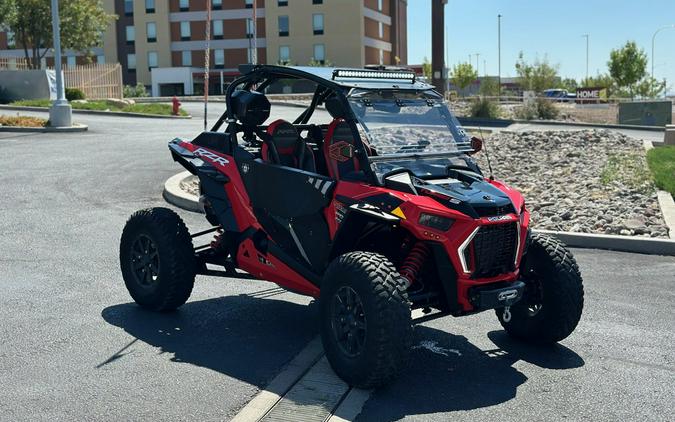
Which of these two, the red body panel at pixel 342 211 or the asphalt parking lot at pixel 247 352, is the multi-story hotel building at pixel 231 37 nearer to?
the asphalt parking lot at pixel 247 352

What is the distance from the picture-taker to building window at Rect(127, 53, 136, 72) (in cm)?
8333

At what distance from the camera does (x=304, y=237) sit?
20.7 feet

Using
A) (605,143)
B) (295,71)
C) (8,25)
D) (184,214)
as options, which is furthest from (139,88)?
(295,71)

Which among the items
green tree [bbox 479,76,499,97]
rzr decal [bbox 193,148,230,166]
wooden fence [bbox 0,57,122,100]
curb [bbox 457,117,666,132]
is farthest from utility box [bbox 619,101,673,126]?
rzr decal [bbox 193,148,230,166]

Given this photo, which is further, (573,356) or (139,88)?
(139,88)

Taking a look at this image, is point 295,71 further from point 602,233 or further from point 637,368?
point 602,233

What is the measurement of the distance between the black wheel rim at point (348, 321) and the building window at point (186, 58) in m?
77.3

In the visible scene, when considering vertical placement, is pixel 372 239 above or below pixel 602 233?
above

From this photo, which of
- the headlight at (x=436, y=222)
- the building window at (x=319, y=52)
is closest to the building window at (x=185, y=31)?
the building window at (x=319, y=52)

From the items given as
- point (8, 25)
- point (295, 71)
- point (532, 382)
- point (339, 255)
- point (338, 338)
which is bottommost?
point (532, 382)

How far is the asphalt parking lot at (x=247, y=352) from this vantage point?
5.16 metres

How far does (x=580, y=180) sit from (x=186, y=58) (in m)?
70.0

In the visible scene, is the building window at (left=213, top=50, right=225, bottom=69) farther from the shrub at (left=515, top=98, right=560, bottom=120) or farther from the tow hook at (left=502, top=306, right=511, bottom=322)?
the tow hook at (left=502, top=306, right=511, bottom=322)

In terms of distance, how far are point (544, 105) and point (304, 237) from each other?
32.8 metres
